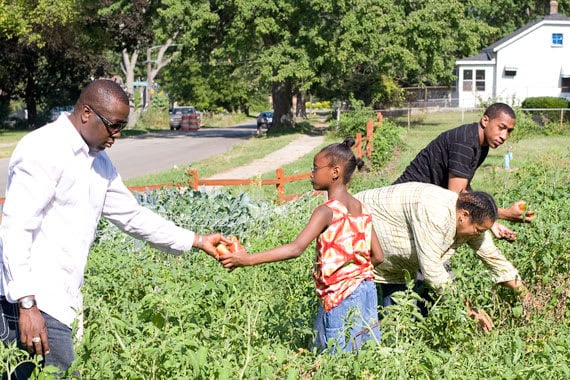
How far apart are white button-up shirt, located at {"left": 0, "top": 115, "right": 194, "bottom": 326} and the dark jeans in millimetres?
44

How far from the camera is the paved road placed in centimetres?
2449

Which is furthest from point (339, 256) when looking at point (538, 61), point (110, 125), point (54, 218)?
point (538, 61)

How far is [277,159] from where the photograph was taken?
27281mm

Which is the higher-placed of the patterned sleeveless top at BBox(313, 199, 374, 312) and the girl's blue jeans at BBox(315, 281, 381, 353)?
the patterned sleeveless top at BBox(313, 199, 374, 312)

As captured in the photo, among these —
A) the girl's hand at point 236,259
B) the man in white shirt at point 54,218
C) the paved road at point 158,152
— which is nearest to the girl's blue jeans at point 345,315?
the girl's hand at point 236,259

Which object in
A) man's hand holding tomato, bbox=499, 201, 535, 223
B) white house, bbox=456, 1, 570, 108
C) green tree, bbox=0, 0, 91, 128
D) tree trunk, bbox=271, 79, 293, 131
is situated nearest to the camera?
man's hand holding tomato, bbox=499, 201, 535, 223

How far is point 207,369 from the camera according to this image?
11.6ft

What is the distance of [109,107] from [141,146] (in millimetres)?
31252

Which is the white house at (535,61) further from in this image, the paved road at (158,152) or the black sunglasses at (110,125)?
the black sunglasses at (110,125)

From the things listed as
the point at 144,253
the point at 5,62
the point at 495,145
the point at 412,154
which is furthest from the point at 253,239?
the point at 5,62

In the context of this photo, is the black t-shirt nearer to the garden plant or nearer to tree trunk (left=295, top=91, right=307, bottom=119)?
the garden plant

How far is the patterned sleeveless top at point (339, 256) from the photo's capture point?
4.66 m

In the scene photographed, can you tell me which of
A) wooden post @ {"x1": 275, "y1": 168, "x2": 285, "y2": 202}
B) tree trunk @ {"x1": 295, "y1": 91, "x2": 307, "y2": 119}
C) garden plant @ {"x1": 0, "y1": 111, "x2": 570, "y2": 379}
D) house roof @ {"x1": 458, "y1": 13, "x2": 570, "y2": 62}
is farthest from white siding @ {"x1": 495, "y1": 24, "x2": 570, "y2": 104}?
garden plant @ {"x1": 0, "y1": 111, "x2": 570, "y2": 379}

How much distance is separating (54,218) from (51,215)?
0.02 metres
